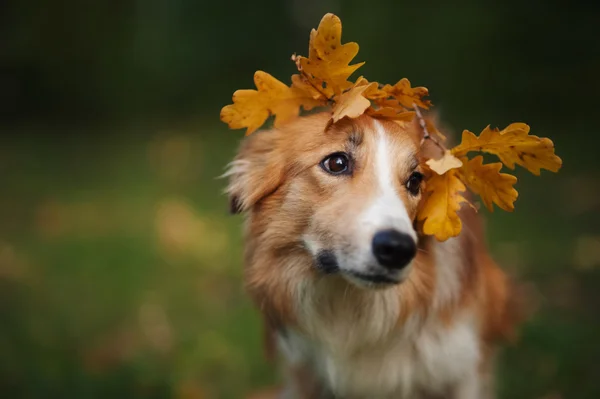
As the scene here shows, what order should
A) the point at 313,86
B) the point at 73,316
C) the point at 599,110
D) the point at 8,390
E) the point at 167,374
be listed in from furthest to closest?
the point at 599,110, the point at 73,316, the point at 167,374, the point at 8,390, the point at 313,86

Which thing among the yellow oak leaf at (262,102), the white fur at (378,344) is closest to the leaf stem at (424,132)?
the yellow oak leaf at (262,102)

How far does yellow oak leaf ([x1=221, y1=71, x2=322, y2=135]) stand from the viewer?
7.43 feet

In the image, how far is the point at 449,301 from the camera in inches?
102

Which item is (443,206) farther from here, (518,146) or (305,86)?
(305,86)

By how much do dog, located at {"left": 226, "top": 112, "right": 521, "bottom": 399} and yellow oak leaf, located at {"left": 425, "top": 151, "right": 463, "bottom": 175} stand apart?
16 centimetres

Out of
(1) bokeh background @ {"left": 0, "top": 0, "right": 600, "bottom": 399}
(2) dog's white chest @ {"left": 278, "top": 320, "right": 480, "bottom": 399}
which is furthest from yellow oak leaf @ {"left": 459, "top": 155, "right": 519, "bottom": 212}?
(1) bokeh background @ {"left": 0, "top": 0, "right": 600, "bottom": 399}

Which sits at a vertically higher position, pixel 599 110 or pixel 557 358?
pixel 599 110

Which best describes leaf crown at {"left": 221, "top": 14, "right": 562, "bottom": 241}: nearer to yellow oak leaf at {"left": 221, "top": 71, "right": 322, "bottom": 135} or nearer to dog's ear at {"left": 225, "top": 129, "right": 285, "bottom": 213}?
yellow oak leaf at {"left": 221, "top": 71, "right": 322, "bottom": 135}

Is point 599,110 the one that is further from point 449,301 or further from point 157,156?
point 449,301

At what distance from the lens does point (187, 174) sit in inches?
299

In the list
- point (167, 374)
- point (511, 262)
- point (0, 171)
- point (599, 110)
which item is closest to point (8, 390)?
point (167, 374)

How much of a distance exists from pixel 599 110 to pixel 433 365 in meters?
6.20

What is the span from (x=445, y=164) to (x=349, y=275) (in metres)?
0.46

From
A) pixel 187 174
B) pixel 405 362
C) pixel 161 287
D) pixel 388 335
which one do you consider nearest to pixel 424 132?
pixel 388 335
